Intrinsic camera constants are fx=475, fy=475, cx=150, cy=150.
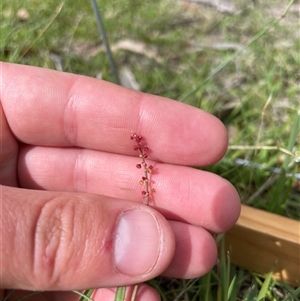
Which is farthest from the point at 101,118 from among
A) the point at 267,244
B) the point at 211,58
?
the point at 211,58

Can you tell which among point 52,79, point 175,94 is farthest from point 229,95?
point 52,79

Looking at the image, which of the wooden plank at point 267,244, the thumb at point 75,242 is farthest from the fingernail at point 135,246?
the wooden plank at point 267,244

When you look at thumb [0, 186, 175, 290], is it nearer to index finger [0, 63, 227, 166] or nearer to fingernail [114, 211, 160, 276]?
fingernail [114, 211, 160, 276]

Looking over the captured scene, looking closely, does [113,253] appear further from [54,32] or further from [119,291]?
[54,32]

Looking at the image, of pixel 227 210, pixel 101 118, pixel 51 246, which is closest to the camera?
pixel 51 246

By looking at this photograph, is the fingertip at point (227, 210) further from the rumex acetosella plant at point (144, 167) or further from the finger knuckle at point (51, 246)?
the finger knuckle at point (51, 246)

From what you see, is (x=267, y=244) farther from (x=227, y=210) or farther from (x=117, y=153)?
(x=117, y=153)
